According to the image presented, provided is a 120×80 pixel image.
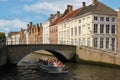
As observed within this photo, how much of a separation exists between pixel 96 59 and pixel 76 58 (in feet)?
20.6

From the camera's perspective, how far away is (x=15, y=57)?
41594mm

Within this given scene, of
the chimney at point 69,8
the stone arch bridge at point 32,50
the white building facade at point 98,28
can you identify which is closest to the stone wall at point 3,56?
the stone arch bridge at point 32,50

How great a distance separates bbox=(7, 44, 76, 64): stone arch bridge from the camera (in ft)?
136

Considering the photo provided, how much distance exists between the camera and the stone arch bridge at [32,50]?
41.4 metres

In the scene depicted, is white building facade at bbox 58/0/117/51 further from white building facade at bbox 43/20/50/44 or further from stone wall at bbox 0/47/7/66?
white building facade at bbox 43/20/50/44

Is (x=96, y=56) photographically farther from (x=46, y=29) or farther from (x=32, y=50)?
(x=46, y=29)

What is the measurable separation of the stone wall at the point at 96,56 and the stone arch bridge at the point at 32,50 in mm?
1548

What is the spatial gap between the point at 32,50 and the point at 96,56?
958 cm

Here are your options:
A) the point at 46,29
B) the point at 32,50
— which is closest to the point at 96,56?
the point at 32,50

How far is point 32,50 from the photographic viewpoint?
143 feet

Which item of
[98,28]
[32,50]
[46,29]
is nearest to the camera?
[32,50]

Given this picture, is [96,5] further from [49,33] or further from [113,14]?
[49,33]

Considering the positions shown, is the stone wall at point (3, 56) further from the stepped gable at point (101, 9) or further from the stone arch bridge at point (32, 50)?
the stepped gable at point (101, 9)

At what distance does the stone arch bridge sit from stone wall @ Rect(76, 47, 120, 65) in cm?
155
